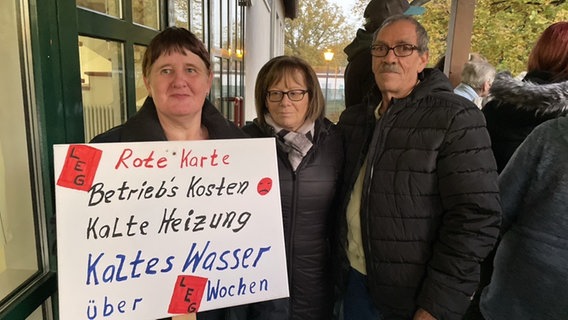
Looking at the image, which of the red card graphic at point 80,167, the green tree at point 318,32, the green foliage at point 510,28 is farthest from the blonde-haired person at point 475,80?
the green tree at point 318,32

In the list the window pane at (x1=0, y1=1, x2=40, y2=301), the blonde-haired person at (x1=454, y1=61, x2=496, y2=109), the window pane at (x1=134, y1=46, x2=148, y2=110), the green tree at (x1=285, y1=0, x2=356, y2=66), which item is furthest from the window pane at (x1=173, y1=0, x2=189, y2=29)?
the green tree at (x1=285, y1=0, x2=356, y2=66)

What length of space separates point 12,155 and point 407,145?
1213 millimetres

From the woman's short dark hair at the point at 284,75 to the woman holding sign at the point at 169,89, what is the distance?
0.32 metres

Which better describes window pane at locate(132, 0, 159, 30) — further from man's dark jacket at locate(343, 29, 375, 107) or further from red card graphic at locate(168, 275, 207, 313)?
red card graphic at locate(168, 275, 207, 313)

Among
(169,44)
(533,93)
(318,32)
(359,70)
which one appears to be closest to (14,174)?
(169,44)

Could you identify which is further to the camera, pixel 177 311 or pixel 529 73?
pixel 529 73

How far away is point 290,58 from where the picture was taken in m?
1.56

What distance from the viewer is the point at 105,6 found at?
156 centimetres

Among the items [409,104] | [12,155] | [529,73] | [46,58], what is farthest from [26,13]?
[529,73]

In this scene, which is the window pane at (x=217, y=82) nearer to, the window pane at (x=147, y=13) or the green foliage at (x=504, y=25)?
the window pane at (x=147, y=13)

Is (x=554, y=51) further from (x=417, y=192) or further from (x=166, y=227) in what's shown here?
(x=166, y=227)

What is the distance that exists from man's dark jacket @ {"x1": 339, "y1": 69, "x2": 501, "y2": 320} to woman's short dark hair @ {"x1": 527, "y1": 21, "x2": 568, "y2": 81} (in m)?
0.77

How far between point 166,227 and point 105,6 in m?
0.99

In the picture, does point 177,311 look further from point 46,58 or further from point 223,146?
point 46,58
